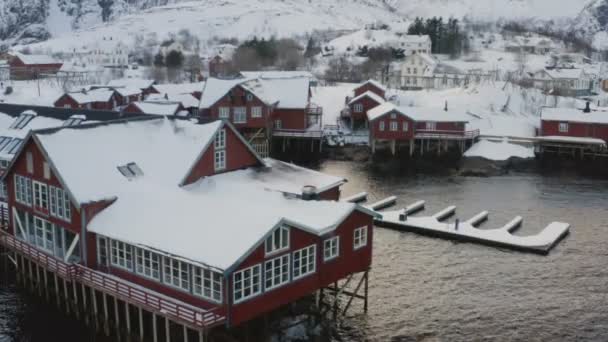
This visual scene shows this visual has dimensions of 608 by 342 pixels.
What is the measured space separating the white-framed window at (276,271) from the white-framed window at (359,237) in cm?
494

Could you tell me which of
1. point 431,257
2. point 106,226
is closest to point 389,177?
point 431,257

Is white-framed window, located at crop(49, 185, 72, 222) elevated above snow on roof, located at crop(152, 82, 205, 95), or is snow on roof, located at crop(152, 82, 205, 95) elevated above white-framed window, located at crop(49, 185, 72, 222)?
snow on roof, located at crop(152, 82, 205, 95)

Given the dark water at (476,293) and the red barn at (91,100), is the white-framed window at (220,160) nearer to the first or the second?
the dark water at (476,293)

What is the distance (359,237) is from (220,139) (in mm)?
11317

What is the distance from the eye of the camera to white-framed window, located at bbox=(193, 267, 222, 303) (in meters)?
28.9

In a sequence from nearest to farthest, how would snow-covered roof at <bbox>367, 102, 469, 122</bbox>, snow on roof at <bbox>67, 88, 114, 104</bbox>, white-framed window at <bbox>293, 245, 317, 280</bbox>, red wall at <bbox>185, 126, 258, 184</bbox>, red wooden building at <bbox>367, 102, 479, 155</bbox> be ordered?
white-framed window at <bbox>293, 245, 317, 280</bbox>
red wall at <bbox>185, 126, 258, 184</bbox>
red wooden building at <bbox>367, 102, 479, 155</bbox>
snow-covered roof at <bbox>367, 102, 469, 122</bbox>
snow on roof at <bbox>67, 88, 114, 104</bbox>

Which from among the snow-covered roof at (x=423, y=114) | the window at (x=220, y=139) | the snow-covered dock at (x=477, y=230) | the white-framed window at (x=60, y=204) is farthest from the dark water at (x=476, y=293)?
the snow-covered roof at (x=423, y=114)

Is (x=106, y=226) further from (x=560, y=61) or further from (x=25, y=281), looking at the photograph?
(x=560, y=61)

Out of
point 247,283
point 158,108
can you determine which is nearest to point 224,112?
point 158,108

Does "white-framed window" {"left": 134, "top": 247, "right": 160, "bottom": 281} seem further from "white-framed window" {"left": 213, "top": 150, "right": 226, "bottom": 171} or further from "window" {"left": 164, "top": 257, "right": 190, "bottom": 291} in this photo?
"white-framed window" {"left": 213, "top": 150, "right": 226, "bottom": 171}

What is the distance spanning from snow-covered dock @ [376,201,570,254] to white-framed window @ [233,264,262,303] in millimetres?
18163

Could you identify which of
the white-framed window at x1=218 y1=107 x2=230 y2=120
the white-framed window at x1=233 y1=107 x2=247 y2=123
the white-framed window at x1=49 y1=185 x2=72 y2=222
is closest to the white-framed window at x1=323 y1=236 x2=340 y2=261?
the white-framed window at x1=49 y1=185 x2=72 y2=222

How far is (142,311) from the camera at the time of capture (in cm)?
3441

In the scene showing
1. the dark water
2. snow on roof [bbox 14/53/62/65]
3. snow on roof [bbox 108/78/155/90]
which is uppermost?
snow on roof [bbox 14/53/62/65]
